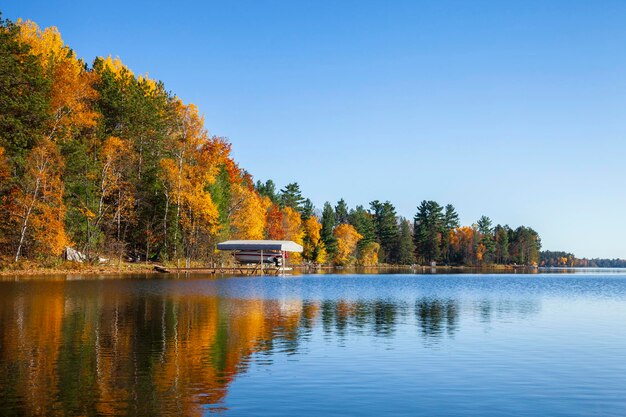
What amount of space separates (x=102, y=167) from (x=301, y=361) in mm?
60104

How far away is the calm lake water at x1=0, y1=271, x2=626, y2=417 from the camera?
12539 millimetres

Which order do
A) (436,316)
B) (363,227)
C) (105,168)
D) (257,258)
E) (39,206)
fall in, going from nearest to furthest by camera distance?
(436,316) < (39,206) < (105,168) < (257,258) < (363,227)

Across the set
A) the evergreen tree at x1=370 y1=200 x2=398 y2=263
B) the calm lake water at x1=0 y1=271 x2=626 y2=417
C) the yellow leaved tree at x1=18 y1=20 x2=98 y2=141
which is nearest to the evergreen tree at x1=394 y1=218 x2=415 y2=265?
the evergreen tree at x1=370 y1=200 x2=398 y2=263

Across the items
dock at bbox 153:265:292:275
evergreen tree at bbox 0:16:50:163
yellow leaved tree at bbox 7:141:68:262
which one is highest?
evergreen tree at bbox 0:16:50:163

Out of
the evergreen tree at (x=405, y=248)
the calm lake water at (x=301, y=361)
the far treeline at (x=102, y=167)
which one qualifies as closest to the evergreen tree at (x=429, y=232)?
the evergreen tree at (x=405, y=248)

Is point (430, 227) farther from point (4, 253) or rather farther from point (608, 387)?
point (608, 387)

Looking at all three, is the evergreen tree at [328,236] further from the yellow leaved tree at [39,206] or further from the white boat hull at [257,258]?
the yellow leaved tree at [39,206]

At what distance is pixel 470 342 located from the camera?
21969 mm

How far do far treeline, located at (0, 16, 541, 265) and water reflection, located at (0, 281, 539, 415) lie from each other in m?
20.1

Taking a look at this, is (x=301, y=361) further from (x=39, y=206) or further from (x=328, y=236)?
(x=328, y=236)

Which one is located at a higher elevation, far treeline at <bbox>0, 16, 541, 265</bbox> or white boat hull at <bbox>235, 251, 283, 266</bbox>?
far treeline at <bbox>0, 16, 541, 265</bbox>

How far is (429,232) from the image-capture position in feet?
638

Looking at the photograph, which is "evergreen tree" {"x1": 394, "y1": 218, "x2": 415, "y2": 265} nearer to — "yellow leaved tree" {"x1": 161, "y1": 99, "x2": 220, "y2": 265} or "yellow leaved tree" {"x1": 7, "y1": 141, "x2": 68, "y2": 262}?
"yellow leaved tree" {"x1": 161, "y1": 99, "x2": 220, "y2": 265}

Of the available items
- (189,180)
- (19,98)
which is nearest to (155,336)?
(19,98)
